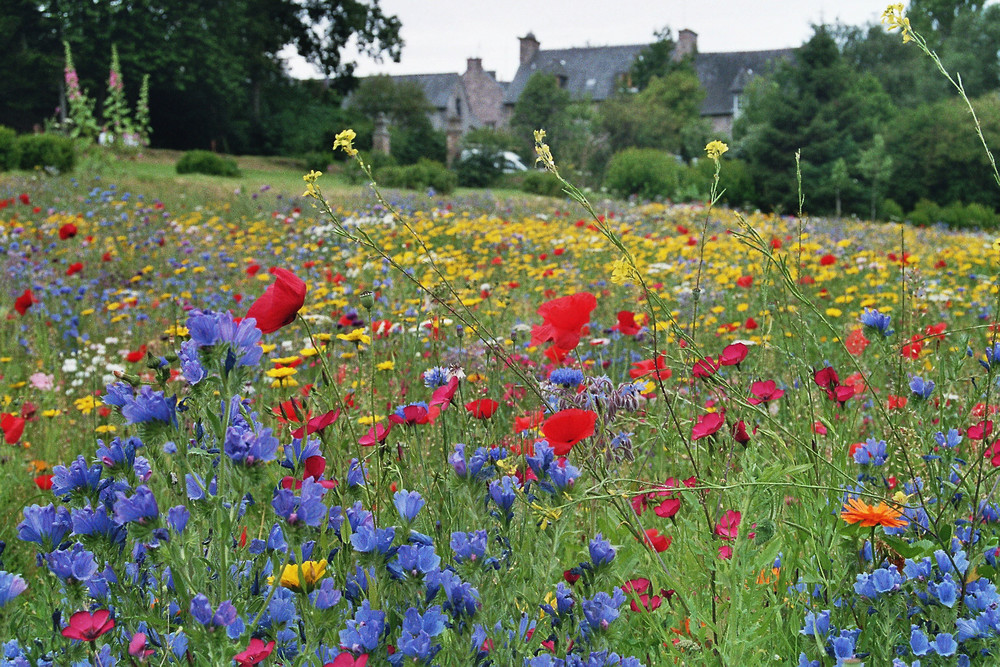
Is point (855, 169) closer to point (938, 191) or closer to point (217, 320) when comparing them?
point (938, 191)

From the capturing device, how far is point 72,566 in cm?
109

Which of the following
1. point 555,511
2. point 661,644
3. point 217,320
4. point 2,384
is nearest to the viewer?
point 217,320

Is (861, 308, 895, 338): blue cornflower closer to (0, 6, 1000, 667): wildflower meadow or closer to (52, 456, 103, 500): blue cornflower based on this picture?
(0, 6, 1000, 667): wildflower meadow

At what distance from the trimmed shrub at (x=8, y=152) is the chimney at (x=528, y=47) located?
43.8 m

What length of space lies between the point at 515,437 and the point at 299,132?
112 feet

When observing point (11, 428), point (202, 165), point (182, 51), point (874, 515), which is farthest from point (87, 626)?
point (182, 51)

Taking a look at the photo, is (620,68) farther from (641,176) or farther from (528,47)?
(641,176)

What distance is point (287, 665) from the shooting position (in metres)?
1.19

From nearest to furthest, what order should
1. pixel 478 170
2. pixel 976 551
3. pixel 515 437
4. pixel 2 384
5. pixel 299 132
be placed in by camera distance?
1. pixel 976 551
2. pixel 515 437
3. pixel 2 384
4. pixel 478 170
5. pixel 299 132

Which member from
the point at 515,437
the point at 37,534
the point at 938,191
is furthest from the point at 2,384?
the point at 938,191

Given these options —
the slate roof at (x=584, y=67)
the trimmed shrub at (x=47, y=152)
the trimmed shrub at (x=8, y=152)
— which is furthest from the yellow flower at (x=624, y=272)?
the slate roof at (x=584, y=67)

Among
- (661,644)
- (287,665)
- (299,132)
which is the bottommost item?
(661,644)

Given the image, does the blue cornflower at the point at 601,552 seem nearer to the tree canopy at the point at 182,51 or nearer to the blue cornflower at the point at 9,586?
the blue cornflower at the point at 9,586

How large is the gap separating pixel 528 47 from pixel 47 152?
4509 centimetres
